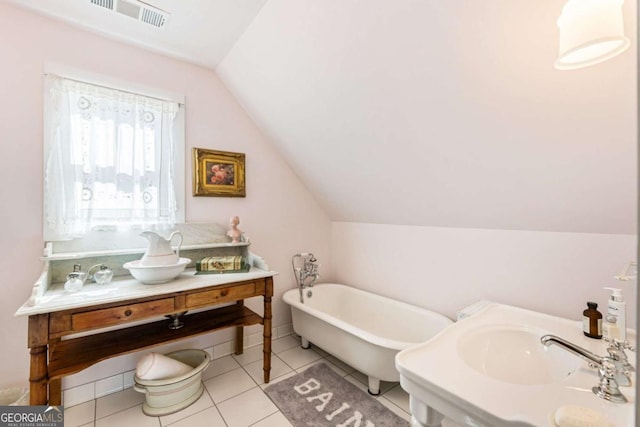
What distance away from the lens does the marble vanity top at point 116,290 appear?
121 cm

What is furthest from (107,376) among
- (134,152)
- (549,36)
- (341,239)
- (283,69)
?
(549,36)

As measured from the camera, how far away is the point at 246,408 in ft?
5.41

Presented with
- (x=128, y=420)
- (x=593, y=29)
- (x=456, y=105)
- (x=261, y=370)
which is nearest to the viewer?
(x=593, y=29)

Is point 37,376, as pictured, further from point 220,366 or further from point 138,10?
point 138,10

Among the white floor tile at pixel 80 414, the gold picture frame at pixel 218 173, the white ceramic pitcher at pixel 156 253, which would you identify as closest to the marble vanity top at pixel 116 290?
the white ceramic pitcher at pixel 156 253

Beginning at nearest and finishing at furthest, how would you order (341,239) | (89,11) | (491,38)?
(491,38)
(89,11)
(341,239)

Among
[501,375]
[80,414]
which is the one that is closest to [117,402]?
[80,414]

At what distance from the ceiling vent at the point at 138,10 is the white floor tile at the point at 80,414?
2375 mm

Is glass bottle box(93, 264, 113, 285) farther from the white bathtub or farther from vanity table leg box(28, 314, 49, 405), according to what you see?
the white bathtub

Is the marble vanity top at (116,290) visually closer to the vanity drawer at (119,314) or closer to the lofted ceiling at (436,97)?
the vanity drawer at (119,314)

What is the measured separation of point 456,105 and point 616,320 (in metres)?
1.08

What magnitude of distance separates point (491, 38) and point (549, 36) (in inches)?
7.2

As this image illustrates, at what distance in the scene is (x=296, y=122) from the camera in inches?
81.9

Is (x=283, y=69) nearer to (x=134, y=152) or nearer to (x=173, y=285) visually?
(x=134, y=152)
